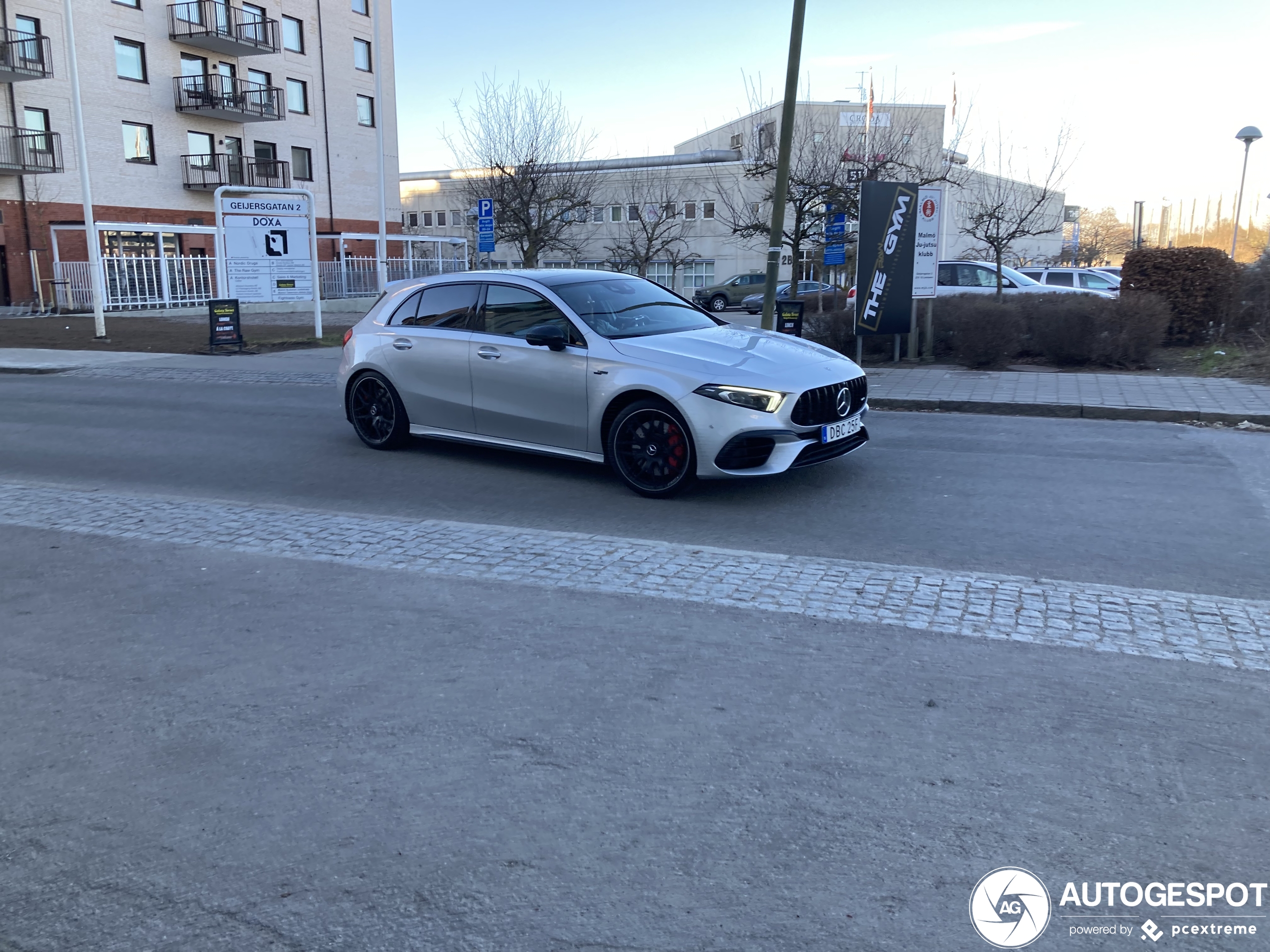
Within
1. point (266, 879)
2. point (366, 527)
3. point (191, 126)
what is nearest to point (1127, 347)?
point (366, 527)

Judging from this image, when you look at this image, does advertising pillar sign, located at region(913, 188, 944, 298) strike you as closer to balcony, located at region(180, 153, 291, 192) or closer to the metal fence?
the metal fence

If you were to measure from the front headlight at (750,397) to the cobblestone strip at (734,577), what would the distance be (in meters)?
1.32

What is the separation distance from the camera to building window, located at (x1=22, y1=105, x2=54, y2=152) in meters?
34.8

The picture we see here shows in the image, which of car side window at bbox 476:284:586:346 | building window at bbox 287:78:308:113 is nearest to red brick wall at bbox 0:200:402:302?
building window at bbox 287:78:308:113

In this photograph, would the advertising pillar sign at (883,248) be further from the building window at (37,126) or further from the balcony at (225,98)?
the balcony at (225,98)

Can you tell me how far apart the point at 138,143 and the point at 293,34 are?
10760 millimetres

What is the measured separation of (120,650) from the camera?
4645 millimetres

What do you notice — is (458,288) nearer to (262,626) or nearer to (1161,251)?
(262,626)

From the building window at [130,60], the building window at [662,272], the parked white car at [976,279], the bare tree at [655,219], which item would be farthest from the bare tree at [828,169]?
the building window at [662,272]

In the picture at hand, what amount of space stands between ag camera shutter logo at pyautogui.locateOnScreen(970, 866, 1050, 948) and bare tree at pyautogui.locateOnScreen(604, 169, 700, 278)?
50.4 metres

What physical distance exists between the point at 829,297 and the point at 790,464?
2381 centimetres

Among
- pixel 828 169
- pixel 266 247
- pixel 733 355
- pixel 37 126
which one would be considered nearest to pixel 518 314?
pixel 733 355

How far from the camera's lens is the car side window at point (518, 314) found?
7.92 metres
